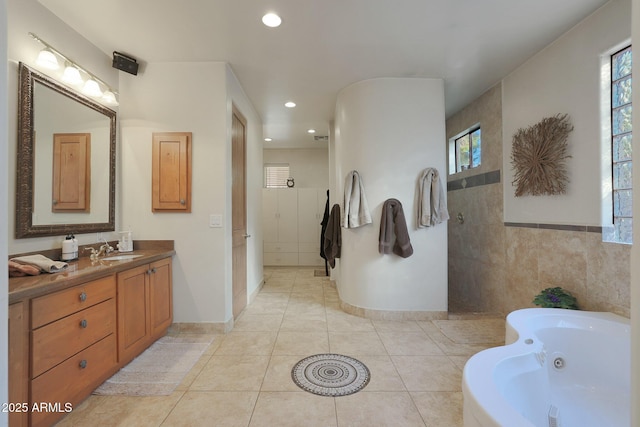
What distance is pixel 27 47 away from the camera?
74.9 inches

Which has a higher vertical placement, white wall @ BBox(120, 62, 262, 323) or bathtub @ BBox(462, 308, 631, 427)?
white wall @ BBox(120, 62, 262, 323)

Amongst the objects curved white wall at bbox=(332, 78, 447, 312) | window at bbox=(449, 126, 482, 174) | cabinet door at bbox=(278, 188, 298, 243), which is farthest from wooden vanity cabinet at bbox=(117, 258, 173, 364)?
window at bbox=(449, 126, 482, 174)

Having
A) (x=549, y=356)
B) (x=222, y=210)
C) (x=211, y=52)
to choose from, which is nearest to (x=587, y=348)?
(x=549, y=356)

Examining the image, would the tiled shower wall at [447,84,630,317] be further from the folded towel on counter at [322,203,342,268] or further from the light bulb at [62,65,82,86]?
the light bulb at [62,65,82,86]

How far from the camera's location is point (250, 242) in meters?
3.88

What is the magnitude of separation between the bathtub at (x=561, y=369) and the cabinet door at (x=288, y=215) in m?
4.56

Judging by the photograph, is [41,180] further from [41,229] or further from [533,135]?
[533,135]

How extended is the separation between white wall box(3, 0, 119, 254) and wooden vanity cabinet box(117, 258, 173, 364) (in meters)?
0.59

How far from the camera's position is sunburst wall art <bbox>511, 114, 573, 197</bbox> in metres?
2.39

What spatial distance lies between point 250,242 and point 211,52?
228 centimetres

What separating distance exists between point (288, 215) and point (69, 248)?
4143 mm

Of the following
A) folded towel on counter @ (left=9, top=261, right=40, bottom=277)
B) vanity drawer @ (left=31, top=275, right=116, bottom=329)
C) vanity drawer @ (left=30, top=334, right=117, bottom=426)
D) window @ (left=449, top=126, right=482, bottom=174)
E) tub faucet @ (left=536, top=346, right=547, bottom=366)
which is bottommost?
vanity drawer @ (left=30, top=334, right=117, bottom=426)

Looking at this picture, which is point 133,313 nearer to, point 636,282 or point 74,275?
point 74,275

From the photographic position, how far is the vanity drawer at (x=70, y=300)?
4.71 ft
